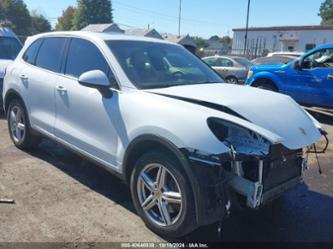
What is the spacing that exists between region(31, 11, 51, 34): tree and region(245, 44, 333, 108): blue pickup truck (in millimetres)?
83268

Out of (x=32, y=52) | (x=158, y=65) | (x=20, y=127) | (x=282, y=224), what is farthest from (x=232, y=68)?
(x=282, y=224)

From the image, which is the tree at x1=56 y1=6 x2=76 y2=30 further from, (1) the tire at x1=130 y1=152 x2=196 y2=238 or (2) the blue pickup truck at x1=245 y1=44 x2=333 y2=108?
(1) the tire at x1=130 y1=152 x2=196 y2=238

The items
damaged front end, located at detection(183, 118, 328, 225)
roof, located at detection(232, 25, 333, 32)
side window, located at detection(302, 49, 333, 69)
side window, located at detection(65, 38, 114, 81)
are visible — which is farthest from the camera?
roof, located at detection(232, 25, 333, 32)

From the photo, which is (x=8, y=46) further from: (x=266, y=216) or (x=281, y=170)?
(x=281, y=170)

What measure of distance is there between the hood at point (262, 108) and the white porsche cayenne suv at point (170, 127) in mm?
10

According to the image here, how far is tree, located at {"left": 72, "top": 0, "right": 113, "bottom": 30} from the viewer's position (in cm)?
8994

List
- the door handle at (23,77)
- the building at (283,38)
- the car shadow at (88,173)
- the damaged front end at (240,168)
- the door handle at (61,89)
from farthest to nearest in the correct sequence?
the building at (283,38) < the door handle at (23,77) < the door handle at (61,89) < the car shadow at (88,173) < the damaged front end at (240,168)

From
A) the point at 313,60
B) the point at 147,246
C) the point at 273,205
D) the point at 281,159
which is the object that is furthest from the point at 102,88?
the point at 313,60

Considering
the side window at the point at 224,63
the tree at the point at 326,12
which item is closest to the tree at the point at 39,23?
the tree at the point at 326,12

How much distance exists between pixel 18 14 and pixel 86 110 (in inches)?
3389

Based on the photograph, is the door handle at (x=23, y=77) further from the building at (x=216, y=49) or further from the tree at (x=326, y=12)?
the tree at (x=326, y=12)

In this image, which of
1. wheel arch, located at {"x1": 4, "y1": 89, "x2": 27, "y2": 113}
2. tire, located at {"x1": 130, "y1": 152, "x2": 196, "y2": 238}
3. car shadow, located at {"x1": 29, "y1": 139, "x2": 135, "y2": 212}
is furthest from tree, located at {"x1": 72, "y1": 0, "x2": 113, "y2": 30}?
tire, located at {"x1": 130, "y1": 152, "x2": 196, "y2": 238}

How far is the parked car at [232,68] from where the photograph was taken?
1778cm

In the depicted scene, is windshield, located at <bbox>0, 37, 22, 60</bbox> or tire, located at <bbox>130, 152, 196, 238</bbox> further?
windshield, located at <bbox>0, 37, 22, 60</bbox>
